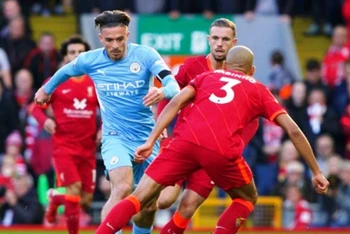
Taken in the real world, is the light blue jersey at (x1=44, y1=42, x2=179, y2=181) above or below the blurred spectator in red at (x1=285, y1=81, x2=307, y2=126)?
above

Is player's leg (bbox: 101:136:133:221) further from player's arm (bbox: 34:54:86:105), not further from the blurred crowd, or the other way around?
the blurred crowd

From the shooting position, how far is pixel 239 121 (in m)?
12.0

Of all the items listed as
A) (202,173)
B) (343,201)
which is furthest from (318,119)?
(202,173)

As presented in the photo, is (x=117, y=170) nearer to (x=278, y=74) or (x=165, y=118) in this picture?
(x=165, y=118)

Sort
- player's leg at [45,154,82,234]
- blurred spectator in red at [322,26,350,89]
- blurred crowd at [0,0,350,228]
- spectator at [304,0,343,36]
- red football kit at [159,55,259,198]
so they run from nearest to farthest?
red football kit at [159,55,259,198]
player's leg at [45,154,82,234]
blurred crowd at [0,0,350,228]
blurred spectator in red at [322,26,350,89]
spectator at [304,0,343,36]

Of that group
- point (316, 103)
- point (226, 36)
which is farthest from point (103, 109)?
point (316, 103)

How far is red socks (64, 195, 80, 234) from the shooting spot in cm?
1513

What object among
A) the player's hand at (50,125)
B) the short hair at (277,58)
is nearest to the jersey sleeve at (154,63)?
the player's hand at (50,125)

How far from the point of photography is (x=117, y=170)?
12.9m

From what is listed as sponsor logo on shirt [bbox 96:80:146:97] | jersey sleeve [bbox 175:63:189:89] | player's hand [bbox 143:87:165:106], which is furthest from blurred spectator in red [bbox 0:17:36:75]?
player's hand [bbox 143:87:165:106]

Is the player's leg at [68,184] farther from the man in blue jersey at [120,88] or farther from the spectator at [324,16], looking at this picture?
the spectator at [324,16]

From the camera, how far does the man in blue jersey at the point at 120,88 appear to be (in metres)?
13.0

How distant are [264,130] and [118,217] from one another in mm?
8074

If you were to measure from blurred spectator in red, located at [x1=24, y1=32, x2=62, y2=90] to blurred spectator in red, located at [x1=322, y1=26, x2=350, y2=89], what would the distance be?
3961mm
